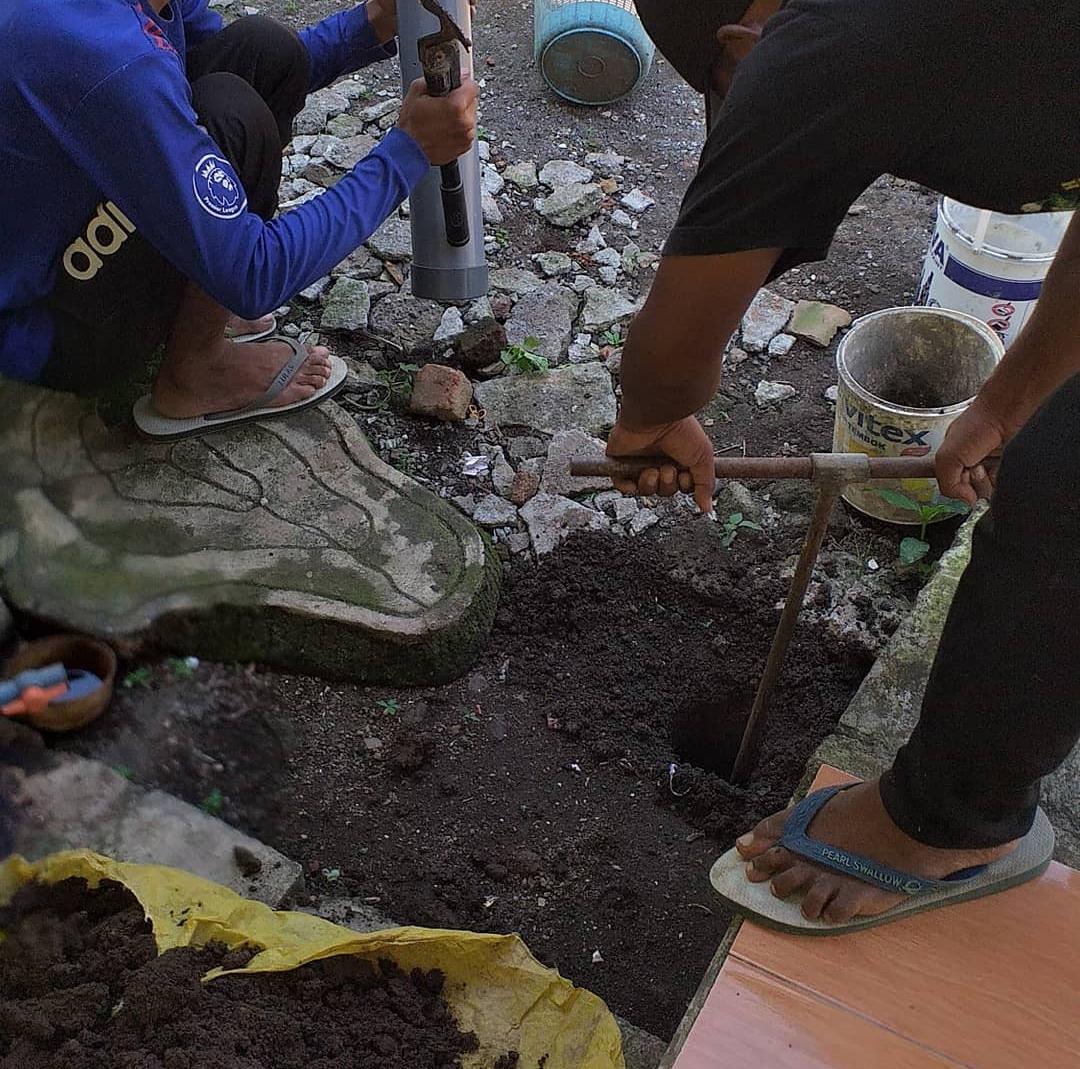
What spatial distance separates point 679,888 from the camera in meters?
1.91

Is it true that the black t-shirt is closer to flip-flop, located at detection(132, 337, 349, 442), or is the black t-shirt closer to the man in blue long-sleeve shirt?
the man in blue long-sleeve shirt

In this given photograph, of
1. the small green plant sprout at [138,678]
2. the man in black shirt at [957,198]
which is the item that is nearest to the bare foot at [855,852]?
the man in black shirt at [957,198]

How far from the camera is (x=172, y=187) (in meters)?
1.80

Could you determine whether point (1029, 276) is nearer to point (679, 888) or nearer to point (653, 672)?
point (653, 672)

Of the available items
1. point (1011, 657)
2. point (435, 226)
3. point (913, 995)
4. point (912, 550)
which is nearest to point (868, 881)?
point (913, 995)

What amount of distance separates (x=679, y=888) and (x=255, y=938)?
31.1 inches

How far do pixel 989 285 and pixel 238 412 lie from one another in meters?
1.94

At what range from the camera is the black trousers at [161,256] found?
2111 mm

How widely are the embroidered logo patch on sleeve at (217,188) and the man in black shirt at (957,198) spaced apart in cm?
91

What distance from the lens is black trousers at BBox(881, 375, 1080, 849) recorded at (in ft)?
3.57

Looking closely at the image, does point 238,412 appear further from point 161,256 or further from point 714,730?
Answer: point 714,730

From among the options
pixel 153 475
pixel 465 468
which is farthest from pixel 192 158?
pixel 465 468

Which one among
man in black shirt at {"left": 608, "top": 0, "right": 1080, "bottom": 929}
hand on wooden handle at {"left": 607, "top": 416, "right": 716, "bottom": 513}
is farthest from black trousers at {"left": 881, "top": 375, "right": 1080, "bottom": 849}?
hand on wooden handle at {"left": 607, "top": 416, "right": 716, "bottom": 513}

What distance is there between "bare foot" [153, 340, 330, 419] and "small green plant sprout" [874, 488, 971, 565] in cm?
146
